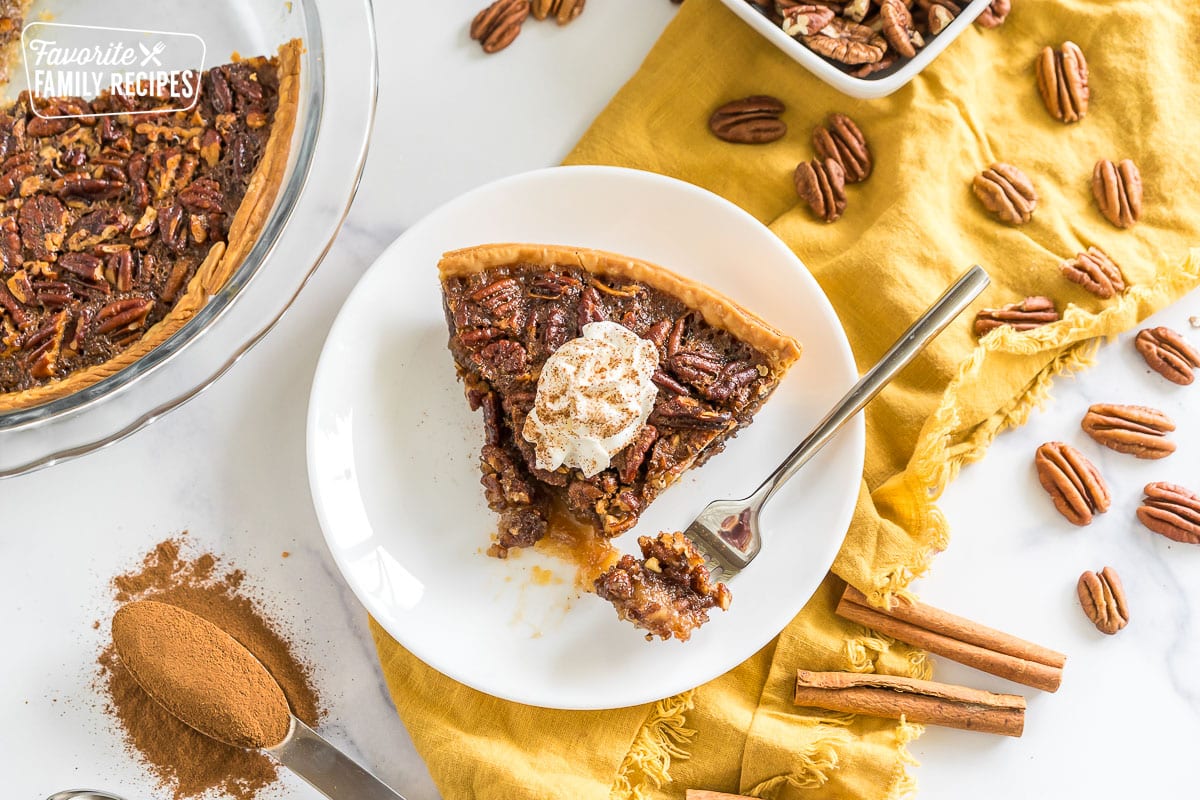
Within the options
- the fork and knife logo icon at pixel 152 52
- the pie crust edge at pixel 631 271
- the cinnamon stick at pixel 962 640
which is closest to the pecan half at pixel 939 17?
the pie crust edge at pixel 631 271

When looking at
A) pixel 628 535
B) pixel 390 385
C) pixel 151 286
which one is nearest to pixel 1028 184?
pixel 628 535

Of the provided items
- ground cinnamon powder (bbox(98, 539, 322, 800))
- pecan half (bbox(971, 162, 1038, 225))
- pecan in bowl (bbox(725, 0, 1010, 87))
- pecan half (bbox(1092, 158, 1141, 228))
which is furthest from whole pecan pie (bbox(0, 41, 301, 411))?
pecan half (bbox(1092, 158, 1141, 228))

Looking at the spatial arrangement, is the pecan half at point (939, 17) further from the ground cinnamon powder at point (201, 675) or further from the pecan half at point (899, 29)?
the ground cinnamon powder at point (201, 675)

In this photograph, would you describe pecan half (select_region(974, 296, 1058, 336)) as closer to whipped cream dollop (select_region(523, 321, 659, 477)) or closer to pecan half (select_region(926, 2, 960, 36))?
pecan half (select_region(926, 2, 960, 36))

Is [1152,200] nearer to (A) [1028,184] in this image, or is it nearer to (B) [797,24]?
(A) [1028,184]

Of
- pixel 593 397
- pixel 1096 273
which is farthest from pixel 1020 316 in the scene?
pixel 593 397

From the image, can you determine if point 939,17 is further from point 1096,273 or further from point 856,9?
point 1096,273
